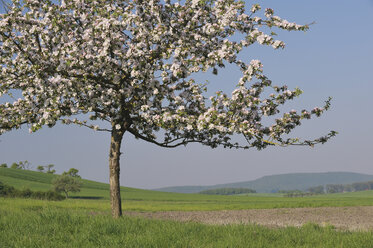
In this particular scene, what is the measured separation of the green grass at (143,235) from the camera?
9.44 m

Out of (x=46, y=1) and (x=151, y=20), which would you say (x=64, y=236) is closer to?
(x=151, y=20)

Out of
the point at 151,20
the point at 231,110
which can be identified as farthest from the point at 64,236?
the point at 151,20

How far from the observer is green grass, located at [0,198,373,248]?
9438 millimetres

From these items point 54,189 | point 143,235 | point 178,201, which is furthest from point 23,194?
point 143,235

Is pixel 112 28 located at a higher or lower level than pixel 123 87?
higher

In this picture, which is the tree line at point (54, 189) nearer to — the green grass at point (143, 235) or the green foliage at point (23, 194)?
the green foliage at point (23, 194)

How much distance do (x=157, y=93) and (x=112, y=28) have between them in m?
3.15

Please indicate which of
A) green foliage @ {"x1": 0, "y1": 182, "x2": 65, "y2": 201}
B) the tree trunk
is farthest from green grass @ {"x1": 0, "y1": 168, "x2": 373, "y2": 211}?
the tree trunk

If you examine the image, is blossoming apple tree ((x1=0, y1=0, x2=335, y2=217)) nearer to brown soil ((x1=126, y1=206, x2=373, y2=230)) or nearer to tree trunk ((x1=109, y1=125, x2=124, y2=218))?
tree trunk ((x1=109, y1=125, x2=124, y2=218))

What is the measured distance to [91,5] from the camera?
15.6 m

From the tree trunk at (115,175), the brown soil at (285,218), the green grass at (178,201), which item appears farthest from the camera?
the green grass at (178,201)

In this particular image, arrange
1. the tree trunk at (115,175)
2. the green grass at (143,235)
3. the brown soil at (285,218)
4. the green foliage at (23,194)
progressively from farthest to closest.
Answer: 1. the green foliage at (23,194)
2. the brown soil at (285,218)
3. the tree trunk at (115,175)
4. the green grass at (143,235)

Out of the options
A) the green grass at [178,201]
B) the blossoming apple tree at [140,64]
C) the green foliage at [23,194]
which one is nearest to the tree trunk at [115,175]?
the blossoming apple tree at [140,64]

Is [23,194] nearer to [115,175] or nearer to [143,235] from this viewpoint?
[115,175]
